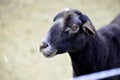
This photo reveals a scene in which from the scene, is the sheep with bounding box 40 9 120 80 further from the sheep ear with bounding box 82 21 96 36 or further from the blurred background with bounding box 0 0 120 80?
the blurred background with bounding box 0 0 120 80

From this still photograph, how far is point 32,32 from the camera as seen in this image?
9273mm

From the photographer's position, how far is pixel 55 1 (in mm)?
10406

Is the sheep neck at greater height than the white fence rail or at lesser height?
greater

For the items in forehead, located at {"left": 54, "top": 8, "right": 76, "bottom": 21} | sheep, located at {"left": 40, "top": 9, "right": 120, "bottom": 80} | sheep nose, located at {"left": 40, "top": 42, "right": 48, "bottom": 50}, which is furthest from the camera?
forehead, located at {"left": 54, "top": 8, "right": 76, "bottom": 21}

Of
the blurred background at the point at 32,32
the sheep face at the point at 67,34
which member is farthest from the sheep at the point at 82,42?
the blurred background at the point at 32,32

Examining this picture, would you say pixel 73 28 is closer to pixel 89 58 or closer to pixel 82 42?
pixel 82 42

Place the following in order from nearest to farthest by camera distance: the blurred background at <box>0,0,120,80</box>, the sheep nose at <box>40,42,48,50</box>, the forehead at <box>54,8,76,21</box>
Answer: the sheep nose at <box>40,42,48,50</box>
the forehead at <box>54,8,76,21</box>
the blurred background at <box>0,0,120,80</box>

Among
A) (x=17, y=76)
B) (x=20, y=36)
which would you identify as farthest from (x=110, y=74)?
(x=20, y=36)

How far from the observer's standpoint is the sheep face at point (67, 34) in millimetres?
5484

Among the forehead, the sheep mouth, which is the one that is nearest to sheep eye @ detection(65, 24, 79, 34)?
the forehead

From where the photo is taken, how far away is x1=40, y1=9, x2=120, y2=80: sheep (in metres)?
5.52

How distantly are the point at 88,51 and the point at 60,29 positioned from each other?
0.54 metres

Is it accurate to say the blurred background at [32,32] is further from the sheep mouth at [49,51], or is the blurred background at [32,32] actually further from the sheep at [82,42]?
the sheep mouth at [49,51]

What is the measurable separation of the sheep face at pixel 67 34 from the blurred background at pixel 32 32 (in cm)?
254
